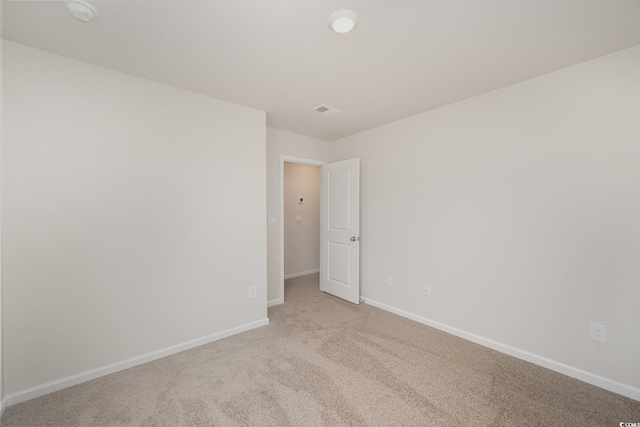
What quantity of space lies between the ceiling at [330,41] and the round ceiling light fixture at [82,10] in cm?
4

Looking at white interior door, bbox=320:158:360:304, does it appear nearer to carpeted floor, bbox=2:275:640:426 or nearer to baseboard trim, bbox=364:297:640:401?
baseboard trim, bbox=364:297:640:401

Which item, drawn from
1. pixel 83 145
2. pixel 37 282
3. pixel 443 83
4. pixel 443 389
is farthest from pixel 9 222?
pixel 443 83

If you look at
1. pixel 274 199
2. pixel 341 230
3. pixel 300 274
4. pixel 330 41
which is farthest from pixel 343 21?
pixel 300 274

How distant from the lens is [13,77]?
172 centimetres

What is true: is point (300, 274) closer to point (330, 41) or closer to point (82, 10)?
point (330, 41)

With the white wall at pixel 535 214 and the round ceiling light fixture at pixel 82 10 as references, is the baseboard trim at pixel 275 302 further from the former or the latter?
the round ceiling light fixture at pixel 82 10

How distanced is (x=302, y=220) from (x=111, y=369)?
360 centimetres

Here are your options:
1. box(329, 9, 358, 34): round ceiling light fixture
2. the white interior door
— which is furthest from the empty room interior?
the white interior door

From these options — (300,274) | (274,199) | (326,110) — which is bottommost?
(300,274)

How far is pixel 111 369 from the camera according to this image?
6.75 ft

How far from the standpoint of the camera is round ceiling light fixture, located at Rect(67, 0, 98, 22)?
1.40 meters

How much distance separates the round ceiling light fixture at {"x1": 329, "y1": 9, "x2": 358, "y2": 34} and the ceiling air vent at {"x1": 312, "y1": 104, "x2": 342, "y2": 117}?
1189 millimetres

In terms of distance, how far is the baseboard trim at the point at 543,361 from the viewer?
5.96 ft

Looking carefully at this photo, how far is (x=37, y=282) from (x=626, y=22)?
418 centimetres
